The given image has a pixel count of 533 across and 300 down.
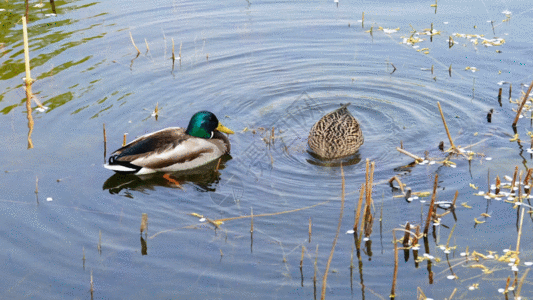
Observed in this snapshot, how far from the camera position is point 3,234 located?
7043mm

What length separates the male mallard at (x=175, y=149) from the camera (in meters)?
8.33

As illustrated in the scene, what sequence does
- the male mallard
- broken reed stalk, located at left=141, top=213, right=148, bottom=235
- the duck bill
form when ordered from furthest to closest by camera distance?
the duck bill < the male mallard < broken reed stalk, located at left=141, top=213, right=148, bottom=235

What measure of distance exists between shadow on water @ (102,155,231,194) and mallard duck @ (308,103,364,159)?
1.29 metres

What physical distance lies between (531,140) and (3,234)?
20.8ft

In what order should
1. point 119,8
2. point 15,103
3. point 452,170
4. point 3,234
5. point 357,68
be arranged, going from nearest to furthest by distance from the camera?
point 3,234
point 452,170
point 15,103
point 357,68
point 119,8

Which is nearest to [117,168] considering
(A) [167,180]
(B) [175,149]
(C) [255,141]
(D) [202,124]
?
(A) [167,180]

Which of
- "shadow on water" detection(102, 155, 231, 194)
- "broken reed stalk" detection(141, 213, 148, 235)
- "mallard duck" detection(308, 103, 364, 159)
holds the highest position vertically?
"mallard duck" detection(308, 103, 364, 159)

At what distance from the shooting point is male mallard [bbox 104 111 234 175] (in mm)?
8328

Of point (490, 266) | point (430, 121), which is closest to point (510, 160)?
point (430, 121)

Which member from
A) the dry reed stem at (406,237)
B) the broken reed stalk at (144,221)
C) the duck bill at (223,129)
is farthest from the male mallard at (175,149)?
the dry reed stem at (406,237)

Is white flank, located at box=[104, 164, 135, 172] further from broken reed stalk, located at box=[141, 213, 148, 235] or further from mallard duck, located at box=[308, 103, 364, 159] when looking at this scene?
mallard duck, located at box=[308, 103, 364, 159]

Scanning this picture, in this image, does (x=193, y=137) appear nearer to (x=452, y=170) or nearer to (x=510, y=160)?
(x=452, y=170)

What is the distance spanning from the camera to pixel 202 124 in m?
9.09

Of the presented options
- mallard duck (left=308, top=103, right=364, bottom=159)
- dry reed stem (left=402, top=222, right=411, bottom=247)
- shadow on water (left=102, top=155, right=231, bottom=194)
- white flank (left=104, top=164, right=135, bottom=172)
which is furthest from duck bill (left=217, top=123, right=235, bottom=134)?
dry reed stem (left=402, top=222, right=411, bottom=247)
